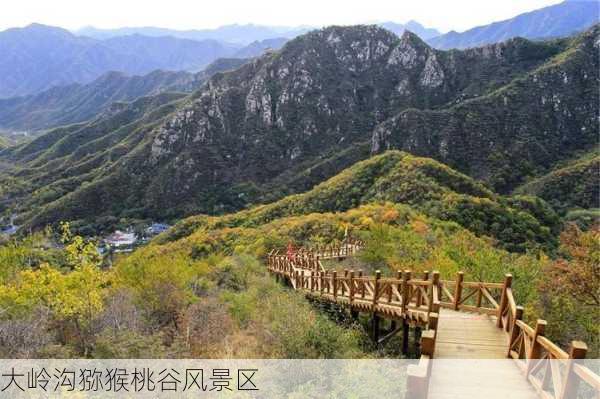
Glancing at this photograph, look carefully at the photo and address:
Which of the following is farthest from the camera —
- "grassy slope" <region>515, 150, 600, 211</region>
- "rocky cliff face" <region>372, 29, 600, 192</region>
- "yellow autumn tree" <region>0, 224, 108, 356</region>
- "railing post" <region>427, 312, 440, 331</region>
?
"rocky cliff face" <region>372, 29, 600, 192</region>

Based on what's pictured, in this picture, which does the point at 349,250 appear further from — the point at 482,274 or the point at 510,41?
the point at 510,41

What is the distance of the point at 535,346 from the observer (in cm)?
606

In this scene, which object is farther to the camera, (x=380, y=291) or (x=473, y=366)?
(x=380, y=291)

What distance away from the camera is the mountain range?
300 feet

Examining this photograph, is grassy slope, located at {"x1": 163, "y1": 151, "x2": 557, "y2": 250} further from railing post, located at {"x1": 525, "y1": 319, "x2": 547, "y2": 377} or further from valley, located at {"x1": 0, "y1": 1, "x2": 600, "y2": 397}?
railing post, located at {"x1": 525, "y1": 319, "x2": 547, "y2": 377}

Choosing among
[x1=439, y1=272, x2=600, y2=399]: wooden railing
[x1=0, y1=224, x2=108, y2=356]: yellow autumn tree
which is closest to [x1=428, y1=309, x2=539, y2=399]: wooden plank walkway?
[x1=439, y1=272, x2=600, y2=399]: wooden railing

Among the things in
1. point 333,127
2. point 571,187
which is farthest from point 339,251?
point 333,127

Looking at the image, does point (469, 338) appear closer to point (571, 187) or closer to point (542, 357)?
point (542, 357)

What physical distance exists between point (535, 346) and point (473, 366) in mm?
1139

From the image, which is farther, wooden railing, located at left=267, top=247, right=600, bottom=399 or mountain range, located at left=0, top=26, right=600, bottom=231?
mountain range, located at left=0, top=26, right=600, bottom=231

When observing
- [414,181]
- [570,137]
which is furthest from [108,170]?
[570,137]

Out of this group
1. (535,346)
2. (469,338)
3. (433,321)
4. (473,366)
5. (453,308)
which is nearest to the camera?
(535,346)

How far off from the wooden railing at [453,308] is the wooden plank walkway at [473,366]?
7.5 inches

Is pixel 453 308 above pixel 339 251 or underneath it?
above
